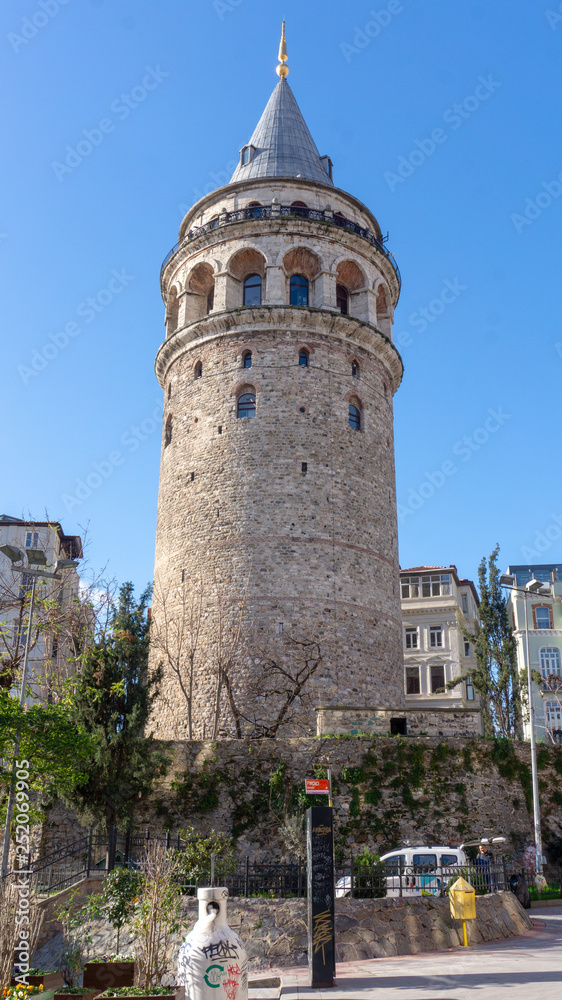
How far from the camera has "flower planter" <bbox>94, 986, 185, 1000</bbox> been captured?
8211 millimetres

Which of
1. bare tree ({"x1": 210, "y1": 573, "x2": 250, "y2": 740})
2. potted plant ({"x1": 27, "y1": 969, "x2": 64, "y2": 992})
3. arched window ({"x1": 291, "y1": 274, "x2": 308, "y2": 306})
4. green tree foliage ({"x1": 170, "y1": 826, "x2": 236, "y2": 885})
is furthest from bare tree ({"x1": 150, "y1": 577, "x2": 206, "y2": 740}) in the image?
potted plant ({"x1": 27, "y1": 969, "x2": 64, "y2": 992})

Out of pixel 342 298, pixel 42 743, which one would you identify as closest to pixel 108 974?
pixel 42 743

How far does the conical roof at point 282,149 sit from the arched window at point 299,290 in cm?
378

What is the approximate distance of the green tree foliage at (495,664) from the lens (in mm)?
32406

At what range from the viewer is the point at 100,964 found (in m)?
9.73

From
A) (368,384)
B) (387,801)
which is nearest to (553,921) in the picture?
(387,801)

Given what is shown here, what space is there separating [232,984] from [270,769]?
11388 millimetres

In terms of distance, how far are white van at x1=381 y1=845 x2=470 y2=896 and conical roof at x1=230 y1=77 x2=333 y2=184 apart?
23.2m

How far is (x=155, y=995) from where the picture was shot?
8320 mm

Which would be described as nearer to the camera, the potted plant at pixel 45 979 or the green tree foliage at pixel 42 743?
the potted plant at pixel 45 979

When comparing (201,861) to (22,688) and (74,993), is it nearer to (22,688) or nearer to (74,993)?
(22,688)

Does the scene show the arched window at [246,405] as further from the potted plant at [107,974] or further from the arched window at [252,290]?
the potted plant at [107,974]

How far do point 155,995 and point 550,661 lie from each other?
36.2m

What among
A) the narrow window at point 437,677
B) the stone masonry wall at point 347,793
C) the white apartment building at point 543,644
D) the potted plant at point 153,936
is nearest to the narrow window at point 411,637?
the narrow window at point 437,677
